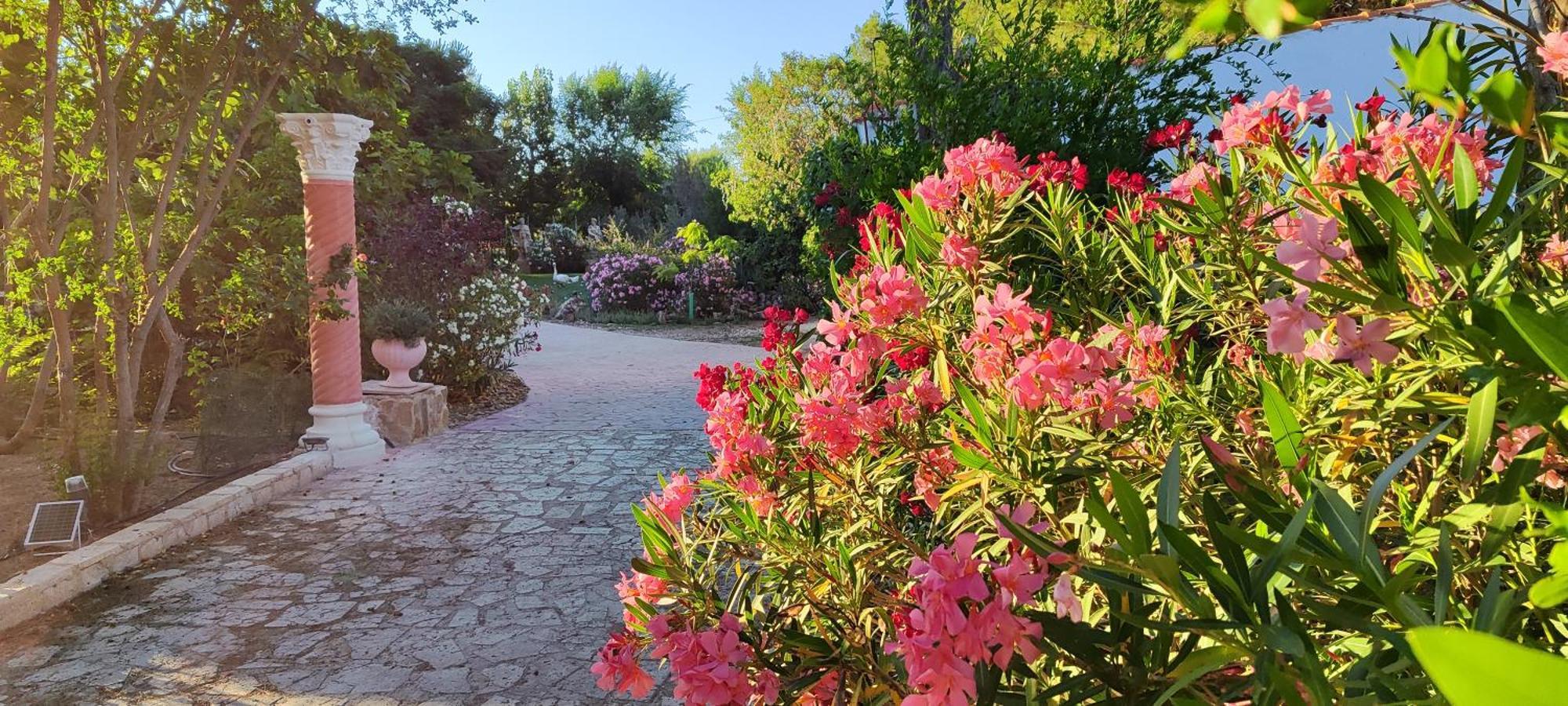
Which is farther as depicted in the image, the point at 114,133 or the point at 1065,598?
the point at 114,133

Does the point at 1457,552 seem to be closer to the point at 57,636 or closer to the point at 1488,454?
the point at 1488,454

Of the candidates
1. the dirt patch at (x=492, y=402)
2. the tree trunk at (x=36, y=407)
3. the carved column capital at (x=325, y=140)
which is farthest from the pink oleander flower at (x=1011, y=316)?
the dirt patch at (x=492, y=402)

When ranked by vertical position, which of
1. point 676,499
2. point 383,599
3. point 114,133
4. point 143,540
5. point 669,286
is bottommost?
point 383,599

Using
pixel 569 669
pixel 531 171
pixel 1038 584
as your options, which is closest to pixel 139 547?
pixel 569 669

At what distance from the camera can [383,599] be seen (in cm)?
350

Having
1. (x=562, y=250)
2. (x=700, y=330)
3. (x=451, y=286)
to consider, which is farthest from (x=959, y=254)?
(x=562, y=250)

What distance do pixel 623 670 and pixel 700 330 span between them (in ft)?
42.9

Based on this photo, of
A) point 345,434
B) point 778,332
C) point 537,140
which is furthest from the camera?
point 537,140

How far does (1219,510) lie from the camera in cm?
77

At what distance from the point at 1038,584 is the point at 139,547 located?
424cm

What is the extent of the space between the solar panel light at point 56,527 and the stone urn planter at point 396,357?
2.82 metres

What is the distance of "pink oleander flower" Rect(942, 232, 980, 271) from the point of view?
1725mm

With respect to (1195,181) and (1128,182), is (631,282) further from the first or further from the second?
(1195,181)

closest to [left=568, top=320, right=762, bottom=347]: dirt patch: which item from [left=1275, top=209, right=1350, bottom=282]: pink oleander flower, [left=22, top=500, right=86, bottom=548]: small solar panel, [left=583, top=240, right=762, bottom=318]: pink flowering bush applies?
[left=583, top=240, right=762, bottom=318]: pink flowering bush
